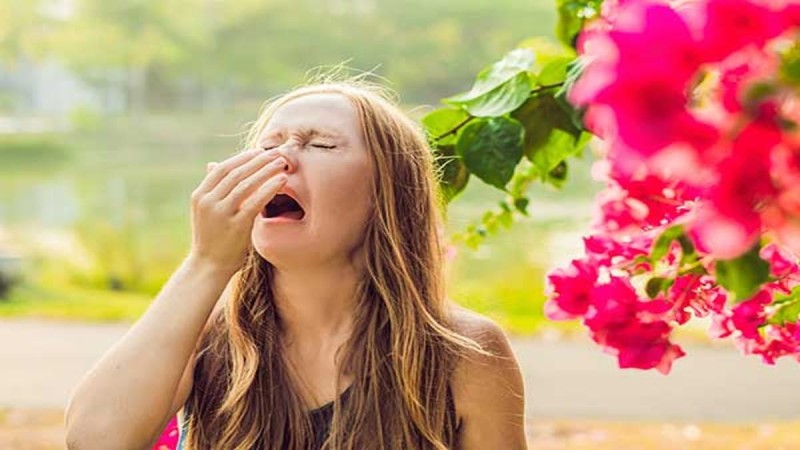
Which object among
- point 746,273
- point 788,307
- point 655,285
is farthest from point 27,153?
point 746,273

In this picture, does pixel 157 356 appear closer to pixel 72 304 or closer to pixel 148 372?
pixel 148 372

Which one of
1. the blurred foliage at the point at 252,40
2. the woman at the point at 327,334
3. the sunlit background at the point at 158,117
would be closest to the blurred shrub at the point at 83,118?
the sunlit background at the point at 158,117

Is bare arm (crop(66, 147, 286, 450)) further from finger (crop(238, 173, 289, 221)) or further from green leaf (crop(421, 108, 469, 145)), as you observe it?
green leaf (crop(421, 108, 469, 145))

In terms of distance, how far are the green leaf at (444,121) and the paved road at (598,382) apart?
4.25 m

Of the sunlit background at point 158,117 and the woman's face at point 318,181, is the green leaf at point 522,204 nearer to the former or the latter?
the woman's face at point 318,181

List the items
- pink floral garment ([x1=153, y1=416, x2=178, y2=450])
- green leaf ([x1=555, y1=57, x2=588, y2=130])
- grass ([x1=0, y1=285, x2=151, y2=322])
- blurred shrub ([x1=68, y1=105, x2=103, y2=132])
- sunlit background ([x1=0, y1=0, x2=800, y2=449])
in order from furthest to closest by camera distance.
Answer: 1. blurred shrub ([x1=68, y1=105, x2=103, y2=132])
2. sunlit background ([x1=0, y1=0, x2=800, y2=449])
3. grass ([x1=0, y1=285, x2=151, y2=322])
4. pink floral garment ([x1=153, y1=416, x2=178, y2=450])
5. green leaf ([x1=555, y1=57, x2=588, y2=130])

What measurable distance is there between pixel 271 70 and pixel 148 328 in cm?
2199

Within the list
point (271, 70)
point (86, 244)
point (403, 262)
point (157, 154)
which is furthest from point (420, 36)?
point (403, 262)

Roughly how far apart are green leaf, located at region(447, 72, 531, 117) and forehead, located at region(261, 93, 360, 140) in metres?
0.28

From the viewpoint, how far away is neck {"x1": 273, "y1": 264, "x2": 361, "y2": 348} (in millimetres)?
1542

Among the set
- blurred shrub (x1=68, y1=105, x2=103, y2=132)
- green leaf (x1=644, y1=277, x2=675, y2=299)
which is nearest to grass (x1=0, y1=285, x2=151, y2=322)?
green leaf (x1=644, y1=277, x2=675, y2=299)

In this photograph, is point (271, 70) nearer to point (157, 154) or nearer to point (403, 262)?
point (157, 154)

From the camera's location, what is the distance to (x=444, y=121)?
4.67 feet

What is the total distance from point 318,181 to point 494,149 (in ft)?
0.93
